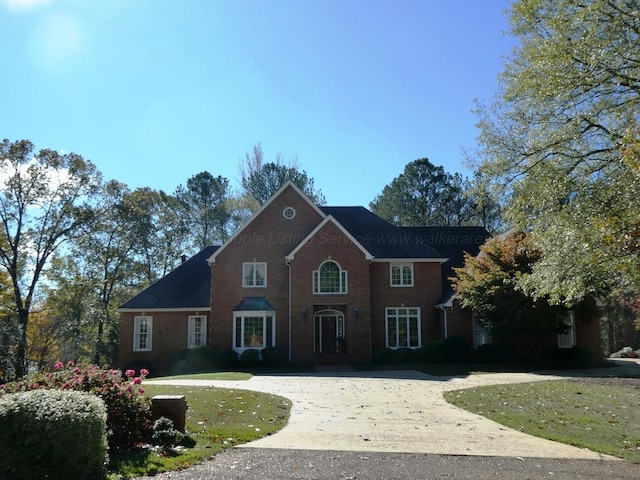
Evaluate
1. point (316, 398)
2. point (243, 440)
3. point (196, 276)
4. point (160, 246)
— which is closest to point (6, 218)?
point (196, 276)

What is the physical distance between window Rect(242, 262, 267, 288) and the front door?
3.70 m

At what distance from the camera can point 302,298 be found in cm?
2872

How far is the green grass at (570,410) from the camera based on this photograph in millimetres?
9406

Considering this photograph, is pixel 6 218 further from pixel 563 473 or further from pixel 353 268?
pixel 563 473

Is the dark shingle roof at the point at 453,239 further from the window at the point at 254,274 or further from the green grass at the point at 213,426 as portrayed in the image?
the green grass at the point at 213,426

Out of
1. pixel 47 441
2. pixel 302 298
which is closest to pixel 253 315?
pixel 302 298

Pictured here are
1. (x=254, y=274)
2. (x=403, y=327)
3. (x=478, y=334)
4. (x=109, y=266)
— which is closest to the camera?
(x=478, y=334)

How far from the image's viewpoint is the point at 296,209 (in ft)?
102

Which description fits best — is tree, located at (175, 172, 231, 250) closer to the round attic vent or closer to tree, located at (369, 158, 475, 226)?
tree, located at (369, 158, 475, 226)

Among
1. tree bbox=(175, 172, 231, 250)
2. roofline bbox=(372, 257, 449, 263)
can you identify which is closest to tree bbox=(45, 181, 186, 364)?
tree bbox=(175, 172, 231, 250)

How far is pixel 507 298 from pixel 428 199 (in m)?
28.3

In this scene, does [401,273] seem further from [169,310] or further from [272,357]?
[169,310]

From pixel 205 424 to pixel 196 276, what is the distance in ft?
78.7

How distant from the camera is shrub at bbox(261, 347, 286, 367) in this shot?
27547 millimetres
